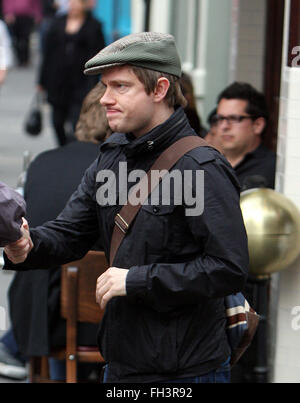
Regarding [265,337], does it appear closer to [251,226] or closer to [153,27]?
[251,226]

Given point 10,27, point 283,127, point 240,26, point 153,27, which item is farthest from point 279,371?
point 10,27

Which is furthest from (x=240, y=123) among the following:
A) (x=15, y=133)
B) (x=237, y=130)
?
(x=15, y=133)

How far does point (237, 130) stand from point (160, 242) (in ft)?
8.36

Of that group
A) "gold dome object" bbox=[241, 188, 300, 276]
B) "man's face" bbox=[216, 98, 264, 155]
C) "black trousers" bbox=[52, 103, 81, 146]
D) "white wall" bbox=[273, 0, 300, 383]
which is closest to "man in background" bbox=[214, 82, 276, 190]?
"man's face" bbox=[216, 98, 264, 155]

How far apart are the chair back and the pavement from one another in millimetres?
1316

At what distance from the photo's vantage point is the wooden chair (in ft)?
14.6

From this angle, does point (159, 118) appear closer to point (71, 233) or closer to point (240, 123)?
point (71, 233)

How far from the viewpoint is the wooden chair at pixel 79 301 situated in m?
4.45

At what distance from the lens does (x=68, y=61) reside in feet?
33.9

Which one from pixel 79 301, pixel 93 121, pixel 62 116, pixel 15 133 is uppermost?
pixel 93 121

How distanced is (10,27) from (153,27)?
37.5 ft

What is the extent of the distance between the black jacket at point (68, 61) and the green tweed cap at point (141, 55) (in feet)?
23.4

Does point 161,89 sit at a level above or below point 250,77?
above

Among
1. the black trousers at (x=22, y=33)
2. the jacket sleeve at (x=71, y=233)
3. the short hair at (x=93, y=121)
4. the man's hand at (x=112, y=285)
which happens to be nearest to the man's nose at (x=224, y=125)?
the short hair at (x=93, y=121)
